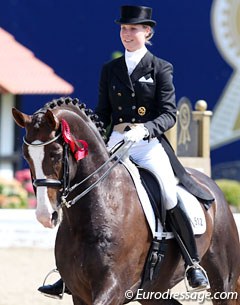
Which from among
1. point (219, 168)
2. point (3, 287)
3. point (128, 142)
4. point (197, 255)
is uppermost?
point (128, 142)

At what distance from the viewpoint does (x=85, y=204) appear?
19.7 ft

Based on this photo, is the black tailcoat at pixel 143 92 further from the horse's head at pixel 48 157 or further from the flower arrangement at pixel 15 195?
the flower arrangement at pixel 15 195

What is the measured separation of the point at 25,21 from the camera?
22.3m

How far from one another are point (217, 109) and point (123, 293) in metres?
16.5

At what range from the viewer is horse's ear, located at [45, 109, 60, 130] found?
5664 millimetres

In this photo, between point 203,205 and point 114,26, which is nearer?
point 203,205

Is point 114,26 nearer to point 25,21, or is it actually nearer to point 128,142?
point 25,21

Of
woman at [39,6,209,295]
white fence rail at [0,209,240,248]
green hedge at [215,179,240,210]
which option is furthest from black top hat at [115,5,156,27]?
green hedge at [215,179,240,210]

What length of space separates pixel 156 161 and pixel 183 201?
39 centimetres

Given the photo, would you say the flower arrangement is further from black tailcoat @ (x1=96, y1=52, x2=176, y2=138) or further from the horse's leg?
black tailcoat @ (x1=96, y1=52, x2=176, y2=138)

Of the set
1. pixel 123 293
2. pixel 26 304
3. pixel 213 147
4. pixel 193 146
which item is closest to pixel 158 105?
pixel 123 293

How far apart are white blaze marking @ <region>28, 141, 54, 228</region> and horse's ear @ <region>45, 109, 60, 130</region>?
158 mm

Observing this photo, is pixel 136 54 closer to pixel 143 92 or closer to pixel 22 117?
pixel 143 92

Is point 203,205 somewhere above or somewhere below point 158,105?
below
